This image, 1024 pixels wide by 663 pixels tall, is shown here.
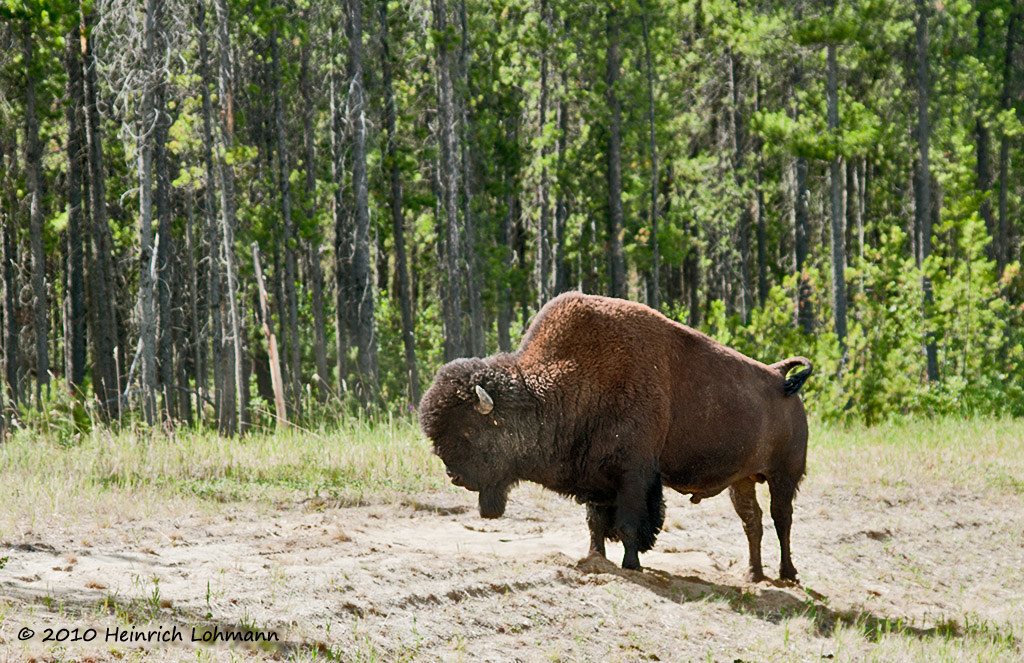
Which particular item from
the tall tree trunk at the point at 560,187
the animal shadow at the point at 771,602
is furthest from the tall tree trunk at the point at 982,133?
the animal shadow at the point at 771,602

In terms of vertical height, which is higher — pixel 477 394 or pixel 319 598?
pixel 477 394

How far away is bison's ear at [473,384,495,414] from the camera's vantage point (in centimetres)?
712

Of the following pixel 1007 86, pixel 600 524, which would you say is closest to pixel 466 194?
pixel 600 524

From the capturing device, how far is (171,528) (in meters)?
8.05

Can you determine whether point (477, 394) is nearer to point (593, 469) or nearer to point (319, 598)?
point (593, 469)

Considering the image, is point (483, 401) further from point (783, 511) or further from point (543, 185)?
point (543, 185)

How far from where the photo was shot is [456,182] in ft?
70.0

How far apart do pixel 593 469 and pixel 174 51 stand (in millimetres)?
11559

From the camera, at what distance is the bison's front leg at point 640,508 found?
7.39m

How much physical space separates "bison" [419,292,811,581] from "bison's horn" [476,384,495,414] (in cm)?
1

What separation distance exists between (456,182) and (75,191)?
798 cm

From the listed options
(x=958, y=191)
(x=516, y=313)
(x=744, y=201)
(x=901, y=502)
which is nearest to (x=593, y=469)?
(x=901, y=502)

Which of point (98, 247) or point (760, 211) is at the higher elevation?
point (760, 211)

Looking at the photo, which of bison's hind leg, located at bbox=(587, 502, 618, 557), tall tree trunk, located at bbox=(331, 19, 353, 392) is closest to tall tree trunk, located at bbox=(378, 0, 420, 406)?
tall tree trunk, located at bbox=(331, 19, 353, 392)
